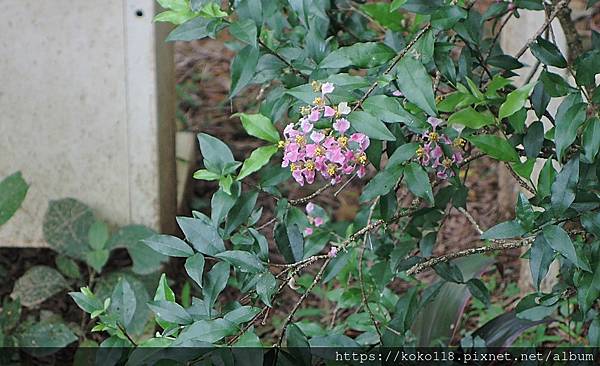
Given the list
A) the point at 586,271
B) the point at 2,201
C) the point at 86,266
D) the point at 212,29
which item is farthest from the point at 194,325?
the point at 86,266

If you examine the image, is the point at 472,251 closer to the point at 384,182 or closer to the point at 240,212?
the point at 384,182

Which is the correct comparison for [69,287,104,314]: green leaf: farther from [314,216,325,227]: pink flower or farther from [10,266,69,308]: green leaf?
[10,266,69,308]: green leaf

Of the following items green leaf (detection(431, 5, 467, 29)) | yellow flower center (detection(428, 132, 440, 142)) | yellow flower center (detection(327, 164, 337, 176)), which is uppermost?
green leaf (detection(431, 5, 467, 29))

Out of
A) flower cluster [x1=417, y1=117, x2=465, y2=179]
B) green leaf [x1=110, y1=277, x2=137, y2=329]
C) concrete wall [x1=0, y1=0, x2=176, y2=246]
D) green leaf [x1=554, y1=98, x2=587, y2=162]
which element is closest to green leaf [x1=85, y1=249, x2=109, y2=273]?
concrete wall [x1=0, y1=0, x2=176, y2=246]

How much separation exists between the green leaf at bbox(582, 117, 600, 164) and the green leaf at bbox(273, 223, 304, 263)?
49cm

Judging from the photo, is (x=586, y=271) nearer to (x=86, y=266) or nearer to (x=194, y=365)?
(x=194, y=365)

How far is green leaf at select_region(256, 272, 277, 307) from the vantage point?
4.64 ft

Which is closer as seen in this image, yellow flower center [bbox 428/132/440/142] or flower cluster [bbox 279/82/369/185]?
flower cluster [bbox 279/82/369/185]

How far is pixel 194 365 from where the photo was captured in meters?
1.43

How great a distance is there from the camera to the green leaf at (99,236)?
2525 mm

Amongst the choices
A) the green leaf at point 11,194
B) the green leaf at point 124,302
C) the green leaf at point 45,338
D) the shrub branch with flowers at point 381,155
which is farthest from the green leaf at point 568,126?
the green leaf at point 11,194

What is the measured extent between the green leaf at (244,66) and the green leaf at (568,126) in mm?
510

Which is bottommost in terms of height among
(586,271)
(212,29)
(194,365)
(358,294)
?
(358,294)

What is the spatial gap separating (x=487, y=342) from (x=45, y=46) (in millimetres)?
1365
